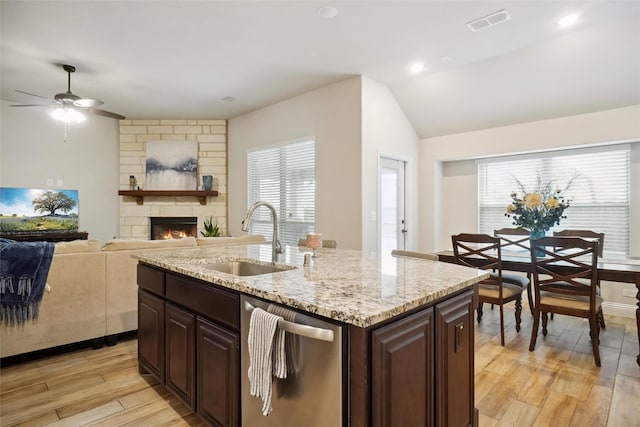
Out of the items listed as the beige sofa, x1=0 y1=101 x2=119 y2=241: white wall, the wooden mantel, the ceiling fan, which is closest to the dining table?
the beige sofa

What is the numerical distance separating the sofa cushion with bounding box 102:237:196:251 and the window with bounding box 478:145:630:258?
13.9 ft

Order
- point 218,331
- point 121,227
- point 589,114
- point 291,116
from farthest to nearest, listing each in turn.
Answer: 1. point 121,227
2. point 291,116
3. point 589,114
4. point 218,331

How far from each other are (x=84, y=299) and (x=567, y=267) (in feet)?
13.6

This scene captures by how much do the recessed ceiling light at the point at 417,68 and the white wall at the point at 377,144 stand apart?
0.49 metres

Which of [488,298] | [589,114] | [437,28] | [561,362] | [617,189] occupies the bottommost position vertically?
[561,362]

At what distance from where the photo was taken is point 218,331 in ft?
5.46

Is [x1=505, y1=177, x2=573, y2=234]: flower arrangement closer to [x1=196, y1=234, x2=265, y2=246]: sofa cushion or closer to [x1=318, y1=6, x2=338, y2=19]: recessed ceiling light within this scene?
[x1=318, y1=6, x2=338, y2=19]: recessed ceiling light

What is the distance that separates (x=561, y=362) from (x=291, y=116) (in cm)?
429

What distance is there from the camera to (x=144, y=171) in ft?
21.1

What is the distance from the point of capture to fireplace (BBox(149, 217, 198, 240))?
647 cm

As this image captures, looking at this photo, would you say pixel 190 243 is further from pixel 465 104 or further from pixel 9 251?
pixel 465 104

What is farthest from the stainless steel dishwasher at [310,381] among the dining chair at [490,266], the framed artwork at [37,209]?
the framed artwork at [37,209]

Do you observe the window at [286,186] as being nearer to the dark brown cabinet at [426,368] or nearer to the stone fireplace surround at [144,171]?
the stone fireplace surround at [144,171]

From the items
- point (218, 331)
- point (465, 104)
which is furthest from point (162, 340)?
point (465, 104)
